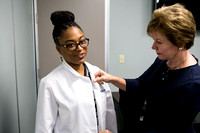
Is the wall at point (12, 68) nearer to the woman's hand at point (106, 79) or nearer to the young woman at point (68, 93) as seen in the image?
the young woman at point (68, 93)

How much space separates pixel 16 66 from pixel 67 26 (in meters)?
0.50

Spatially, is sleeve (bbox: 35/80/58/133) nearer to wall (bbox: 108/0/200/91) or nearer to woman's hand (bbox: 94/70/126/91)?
woman's hand (bbox: 94/70/126/91)

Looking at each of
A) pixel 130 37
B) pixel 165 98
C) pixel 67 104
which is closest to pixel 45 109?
pixel 67 104

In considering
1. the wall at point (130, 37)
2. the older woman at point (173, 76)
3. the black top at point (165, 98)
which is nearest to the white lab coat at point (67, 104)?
the older woman at point (173, 76)

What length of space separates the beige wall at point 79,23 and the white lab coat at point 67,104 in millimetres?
845

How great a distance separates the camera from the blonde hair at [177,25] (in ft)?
2.88

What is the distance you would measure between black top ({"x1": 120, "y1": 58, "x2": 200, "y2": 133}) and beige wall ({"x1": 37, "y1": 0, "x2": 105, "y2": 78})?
0.75 meters

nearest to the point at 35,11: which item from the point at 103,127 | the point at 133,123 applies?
the point at 103,127

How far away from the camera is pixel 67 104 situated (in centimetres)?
96

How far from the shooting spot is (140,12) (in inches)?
88.7

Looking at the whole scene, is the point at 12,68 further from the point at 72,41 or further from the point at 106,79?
the point at 106,79

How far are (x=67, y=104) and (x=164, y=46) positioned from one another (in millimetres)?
642

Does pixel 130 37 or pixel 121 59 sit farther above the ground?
pixel 130 37

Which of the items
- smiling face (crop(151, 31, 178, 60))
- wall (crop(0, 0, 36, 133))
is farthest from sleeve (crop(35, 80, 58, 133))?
smiling face (crop(151, 31, 178, 60))
